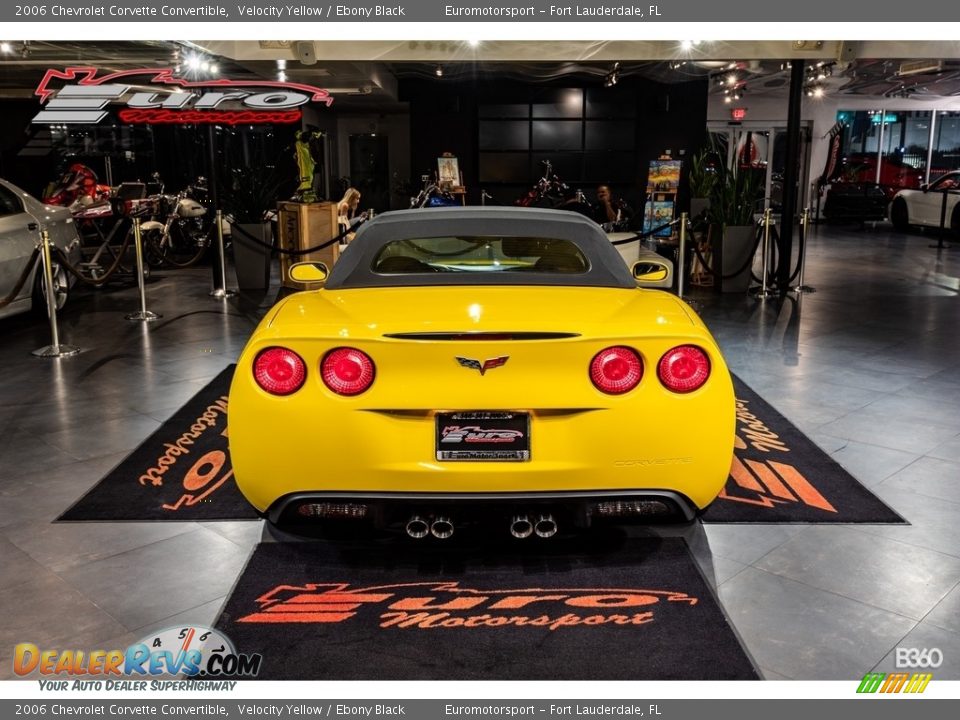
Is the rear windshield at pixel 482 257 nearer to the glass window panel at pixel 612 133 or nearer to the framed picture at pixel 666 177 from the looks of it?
the framed picture at pixel 666 177

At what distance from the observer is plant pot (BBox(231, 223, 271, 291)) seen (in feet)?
34.3

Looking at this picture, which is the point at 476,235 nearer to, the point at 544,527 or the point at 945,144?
the point at 544,527

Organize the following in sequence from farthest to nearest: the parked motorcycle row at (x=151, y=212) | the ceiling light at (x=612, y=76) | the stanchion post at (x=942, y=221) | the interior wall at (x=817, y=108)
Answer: the interior wall at (x=817, y=108)
the stanchion post at (x=942, y=221)
the ceiling light at (x=612, y=76)
the parked motorcycle row at (x=151, y=212)

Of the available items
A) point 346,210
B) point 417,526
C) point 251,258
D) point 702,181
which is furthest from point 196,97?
point 417,526

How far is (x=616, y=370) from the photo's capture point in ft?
9.00

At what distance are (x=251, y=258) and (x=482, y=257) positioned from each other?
23.3 ft

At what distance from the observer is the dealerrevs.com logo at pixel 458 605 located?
2.75 metres

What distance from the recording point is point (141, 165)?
19859 millimetres

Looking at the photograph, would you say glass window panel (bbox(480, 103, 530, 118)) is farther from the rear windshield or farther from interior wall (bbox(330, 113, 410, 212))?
the rear windshield

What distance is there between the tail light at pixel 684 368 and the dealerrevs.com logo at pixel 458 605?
0.72m

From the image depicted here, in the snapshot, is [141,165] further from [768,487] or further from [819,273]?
[768,487]

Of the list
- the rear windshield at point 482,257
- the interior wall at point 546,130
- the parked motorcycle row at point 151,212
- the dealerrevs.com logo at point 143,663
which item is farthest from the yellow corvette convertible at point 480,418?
the interior wall at point 546,130
